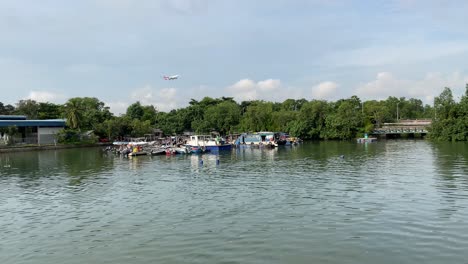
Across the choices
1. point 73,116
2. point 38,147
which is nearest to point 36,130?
point 73,116

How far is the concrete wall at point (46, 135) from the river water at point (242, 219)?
58.7 m

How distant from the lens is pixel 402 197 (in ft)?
72.9

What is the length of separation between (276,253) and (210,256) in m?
2.23

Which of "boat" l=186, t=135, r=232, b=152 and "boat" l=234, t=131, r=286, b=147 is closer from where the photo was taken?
"boat" l=186, t=135, r=232, b=152

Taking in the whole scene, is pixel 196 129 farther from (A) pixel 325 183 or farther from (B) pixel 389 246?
(B) pixel 389 246

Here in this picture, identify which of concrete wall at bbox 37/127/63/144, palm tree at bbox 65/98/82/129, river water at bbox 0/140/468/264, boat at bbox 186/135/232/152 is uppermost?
palm tree at bbox 65/98/82/129

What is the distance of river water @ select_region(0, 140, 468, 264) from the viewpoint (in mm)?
13758

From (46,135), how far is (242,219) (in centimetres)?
8082

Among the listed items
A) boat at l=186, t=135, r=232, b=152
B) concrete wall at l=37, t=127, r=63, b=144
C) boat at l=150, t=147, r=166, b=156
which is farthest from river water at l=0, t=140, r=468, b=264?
concrete wall at l=37, t=127, r=63, b=144

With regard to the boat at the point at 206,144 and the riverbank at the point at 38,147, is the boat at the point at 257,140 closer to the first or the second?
the boat at the point at 206,144

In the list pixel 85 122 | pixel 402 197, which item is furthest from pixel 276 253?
pixel 85 122

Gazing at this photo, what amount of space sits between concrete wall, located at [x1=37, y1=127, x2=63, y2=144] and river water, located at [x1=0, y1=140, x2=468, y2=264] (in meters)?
58.7

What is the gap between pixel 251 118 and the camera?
383ft

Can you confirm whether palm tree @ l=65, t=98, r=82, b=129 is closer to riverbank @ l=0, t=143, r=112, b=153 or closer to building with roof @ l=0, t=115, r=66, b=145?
building with roof @ l=0, t=115, r=66, b=145
